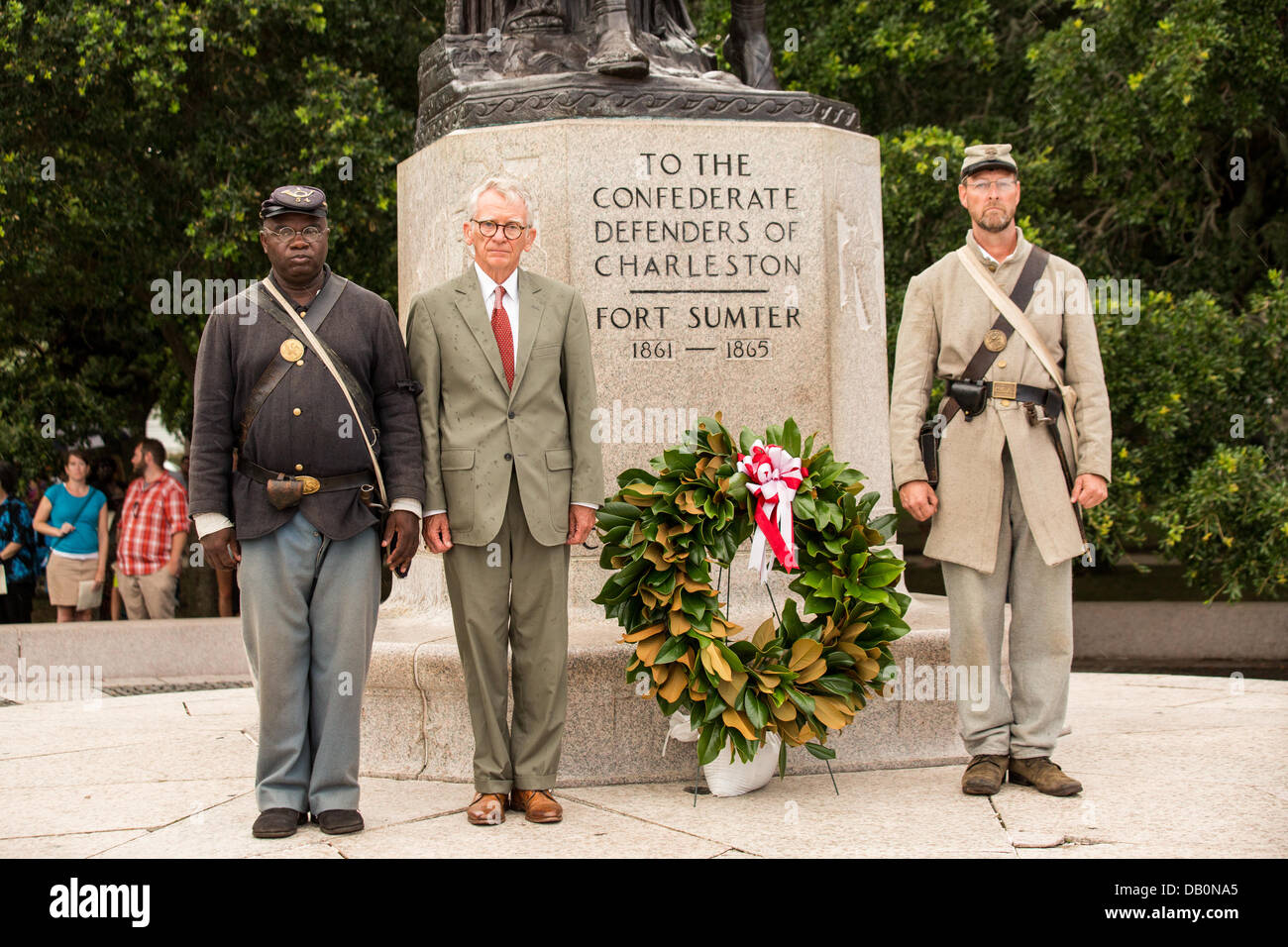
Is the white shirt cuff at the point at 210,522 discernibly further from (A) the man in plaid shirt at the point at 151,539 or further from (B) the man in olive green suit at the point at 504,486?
(A) the man in plaid shirt at the point at 151,539

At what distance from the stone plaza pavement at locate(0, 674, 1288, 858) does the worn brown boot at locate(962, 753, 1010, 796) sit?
4 centimetres

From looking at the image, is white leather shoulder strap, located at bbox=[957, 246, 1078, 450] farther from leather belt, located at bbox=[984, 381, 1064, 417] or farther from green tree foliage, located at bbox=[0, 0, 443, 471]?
green tree foliage, located at bbox=[0, 0, 443, 471]

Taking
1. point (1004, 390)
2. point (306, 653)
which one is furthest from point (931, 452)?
point (306, 653)

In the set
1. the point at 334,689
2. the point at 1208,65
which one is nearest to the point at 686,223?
the point at 334,689

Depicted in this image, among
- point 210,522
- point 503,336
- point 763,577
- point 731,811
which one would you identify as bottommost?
point 731,811

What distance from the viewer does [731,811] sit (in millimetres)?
4852

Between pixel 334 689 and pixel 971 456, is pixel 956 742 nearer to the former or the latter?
pixel 971 456

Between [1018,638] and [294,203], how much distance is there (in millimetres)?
2854

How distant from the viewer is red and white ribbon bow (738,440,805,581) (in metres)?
4.89

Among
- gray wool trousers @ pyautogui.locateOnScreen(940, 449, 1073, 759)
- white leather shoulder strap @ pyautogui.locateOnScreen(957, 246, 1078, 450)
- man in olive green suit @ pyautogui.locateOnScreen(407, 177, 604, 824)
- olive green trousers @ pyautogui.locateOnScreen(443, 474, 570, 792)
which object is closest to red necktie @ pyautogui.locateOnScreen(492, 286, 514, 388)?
man in olive green suit @ pyautogui.locateOnScreen(407, 177, 604, 824)

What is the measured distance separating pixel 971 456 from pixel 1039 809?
1.21 meters

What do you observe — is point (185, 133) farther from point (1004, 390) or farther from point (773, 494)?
point (1004, 390)

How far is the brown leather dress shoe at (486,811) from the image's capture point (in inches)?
180

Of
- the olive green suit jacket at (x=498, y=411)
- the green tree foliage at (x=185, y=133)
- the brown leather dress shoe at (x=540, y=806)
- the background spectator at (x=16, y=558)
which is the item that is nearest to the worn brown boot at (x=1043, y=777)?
the brown leather dress shoe at (x=540, y=806)
